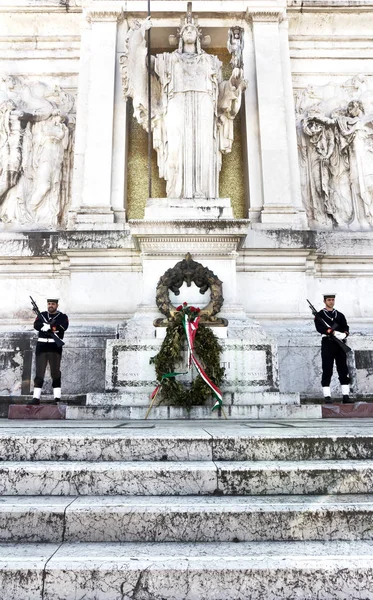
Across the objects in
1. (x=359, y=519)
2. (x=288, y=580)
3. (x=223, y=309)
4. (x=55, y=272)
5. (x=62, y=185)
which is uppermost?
(x=62, y=185)

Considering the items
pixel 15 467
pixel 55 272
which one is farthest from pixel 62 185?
pixel 15 467

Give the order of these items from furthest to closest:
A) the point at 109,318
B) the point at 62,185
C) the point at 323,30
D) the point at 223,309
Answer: the point at 323,30 < the point at 62,185 < the point at 109,318 < the point at 223,309

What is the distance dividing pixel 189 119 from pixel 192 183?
158cm

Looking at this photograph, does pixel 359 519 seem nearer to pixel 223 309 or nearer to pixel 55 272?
pixel 223 309

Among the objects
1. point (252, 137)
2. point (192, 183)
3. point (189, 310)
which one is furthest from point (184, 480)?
point (252, 137)

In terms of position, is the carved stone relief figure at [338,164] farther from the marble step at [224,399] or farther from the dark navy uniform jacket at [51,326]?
the dark navy uniform jacket at [51,326]

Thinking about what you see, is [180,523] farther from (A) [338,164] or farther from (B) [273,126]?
(A) [338,164]

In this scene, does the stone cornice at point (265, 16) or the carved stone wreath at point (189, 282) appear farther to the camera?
the stone cornice at point (265, 16)

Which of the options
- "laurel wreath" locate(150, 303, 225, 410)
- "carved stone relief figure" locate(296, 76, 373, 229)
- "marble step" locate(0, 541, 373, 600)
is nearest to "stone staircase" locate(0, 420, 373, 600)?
"marble step" locate(0, 541, 373, 600)

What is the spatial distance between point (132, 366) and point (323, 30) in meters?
11.7

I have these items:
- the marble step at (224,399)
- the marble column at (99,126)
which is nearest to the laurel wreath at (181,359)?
the marble step at (224,399)

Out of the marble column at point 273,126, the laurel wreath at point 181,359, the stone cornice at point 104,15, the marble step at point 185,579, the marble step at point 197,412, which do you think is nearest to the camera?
the marble step at point 185,579

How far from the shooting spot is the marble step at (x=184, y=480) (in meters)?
3.86

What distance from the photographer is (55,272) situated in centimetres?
Answer: 1122
